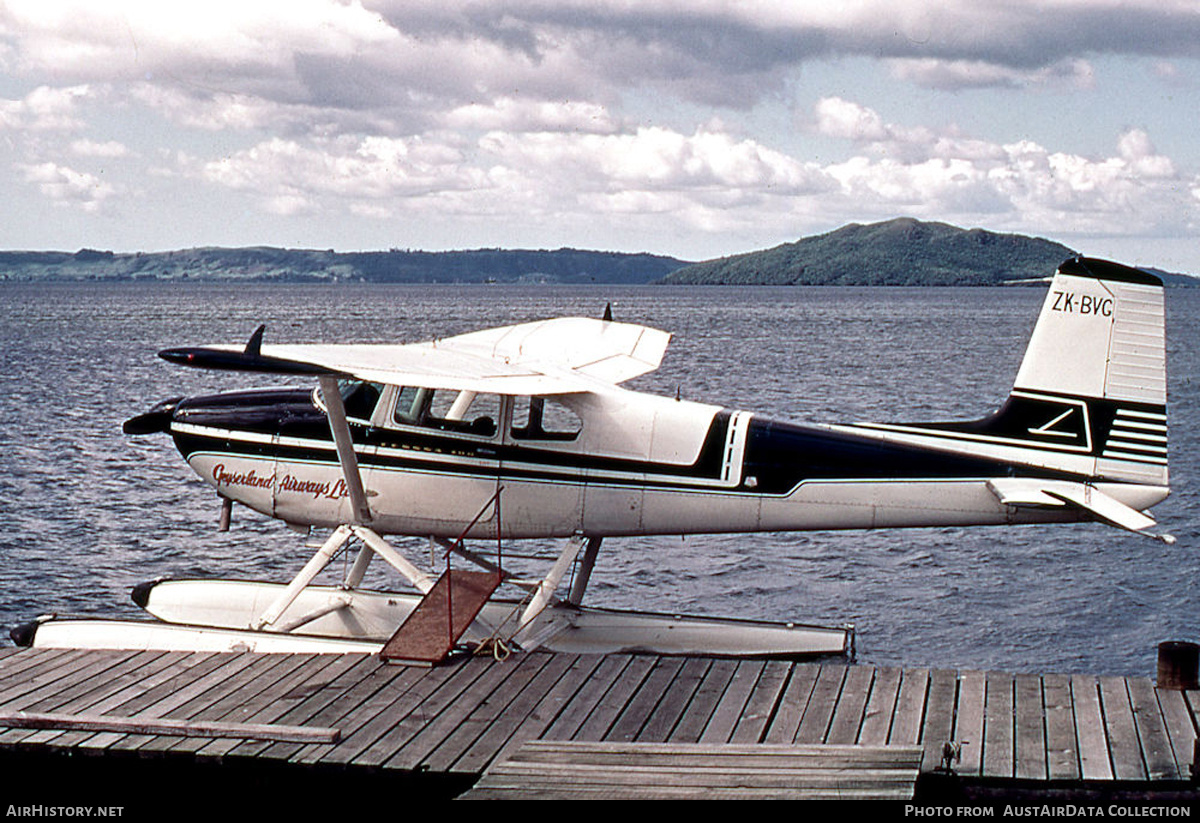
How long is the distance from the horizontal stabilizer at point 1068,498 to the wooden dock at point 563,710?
139 cm

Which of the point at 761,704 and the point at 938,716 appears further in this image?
the point at 761,704

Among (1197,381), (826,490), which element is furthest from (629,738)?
(1197,381)

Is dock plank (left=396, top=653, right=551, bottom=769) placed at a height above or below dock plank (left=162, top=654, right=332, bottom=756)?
above

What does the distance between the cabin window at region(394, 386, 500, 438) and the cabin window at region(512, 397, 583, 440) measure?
0.23 meters

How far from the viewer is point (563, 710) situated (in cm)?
878

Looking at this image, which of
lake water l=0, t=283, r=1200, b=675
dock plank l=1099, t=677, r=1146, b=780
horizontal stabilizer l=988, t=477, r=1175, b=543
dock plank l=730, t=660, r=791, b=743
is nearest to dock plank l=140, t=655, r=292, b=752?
dock plank l=730, t=660, r=791, b=743

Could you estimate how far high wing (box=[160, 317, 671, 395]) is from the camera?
393 inches

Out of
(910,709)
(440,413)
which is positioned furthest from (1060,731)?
(440,413)

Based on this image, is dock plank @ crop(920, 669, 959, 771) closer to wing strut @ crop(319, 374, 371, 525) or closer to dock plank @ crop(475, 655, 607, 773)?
dock plank @ crop(475, 655, 607, 773)

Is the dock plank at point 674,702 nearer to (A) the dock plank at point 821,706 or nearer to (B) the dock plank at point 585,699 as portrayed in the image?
(B) the dock plank at point 585,699

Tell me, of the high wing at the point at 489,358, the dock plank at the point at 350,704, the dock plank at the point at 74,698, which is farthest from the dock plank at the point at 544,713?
the dock plank at the point at 74,698

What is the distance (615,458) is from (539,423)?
70 cm

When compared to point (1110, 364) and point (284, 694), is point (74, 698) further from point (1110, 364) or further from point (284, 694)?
point (1110, 364)

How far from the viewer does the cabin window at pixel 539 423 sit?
11680mm
